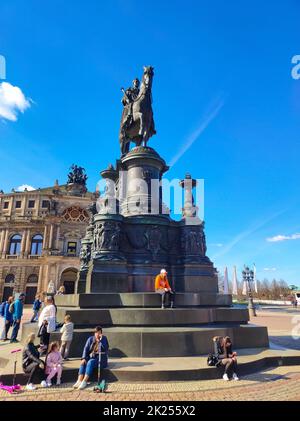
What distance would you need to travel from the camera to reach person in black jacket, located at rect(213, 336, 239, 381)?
5867 millimetres

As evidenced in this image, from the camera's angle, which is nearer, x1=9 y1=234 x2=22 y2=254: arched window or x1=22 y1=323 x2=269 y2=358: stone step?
x1=22 y1=323 x2=269 y2=358: stone step

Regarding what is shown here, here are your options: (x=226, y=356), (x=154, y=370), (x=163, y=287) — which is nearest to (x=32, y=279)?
(x=163, y=287)

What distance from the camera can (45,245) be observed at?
5519 cm

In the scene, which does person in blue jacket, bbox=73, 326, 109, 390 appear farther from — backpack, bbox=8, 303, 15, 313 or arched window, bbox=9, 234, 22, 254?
arched window, bbox=9, 234, 22, 254

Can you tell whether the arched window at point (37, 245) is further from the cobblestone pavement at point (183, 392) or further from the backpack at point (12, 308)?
the cobblestone pavement at point (183, 392)

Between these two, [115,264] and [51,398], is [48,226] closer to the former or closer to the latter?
[115,264]

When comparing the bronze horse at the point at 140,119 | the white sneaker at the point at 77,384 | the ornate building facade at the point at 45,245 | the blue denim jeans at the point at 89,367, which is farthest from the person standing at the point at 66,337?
the ornate building facade at the point at 45,245

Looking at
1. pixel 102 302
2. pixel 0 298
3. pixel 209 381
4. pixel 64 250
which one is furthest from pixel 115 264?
pixel 0 298

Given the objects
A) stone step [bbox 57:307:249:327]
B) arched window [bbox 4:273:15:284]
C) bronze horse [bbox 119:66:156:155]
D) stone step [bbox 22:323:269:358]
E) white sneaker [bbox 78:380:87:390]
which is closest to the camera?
white sneaker [bbox 78:380:87:390]

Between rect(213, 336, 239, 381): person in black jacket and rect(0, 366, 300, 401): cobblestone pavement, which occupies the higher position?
rect(213, 336, 239, 381): person in black jacket

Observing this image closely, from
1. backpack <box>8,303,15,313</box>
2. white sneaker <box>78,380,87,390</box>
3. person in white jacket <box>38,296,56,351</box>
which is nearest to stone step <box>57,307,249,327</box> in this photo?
person in white jacket <box>38,296,56,351</box>

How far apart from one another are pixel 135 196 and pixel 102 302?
13.9ft

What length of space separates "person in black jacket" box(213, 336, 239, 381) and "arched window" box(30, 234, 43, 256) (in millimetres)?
56195

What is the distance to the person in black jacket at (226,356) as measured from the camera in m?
5.87
